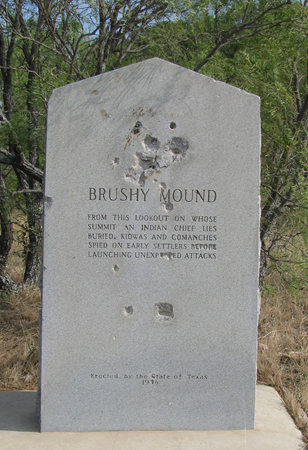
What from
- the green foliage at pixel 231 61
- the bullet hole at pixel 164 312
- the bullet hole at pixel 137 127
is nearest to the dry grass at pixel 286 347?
the green foliage at pixel 231 61

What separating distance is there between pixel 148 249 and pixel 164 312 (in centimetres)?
35

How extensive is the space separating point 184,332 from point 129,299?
346 mm

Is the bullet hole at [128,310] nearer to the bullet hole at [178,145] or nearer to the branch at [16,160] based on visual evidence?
the bullet hole at [178,145]

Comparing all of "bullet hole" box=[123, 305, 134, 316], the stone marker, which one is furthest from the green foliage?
"bullet hole" box=[123, 305, 134, 316]

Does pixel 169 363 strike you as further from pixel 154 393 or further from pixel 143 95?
pixel 143 95

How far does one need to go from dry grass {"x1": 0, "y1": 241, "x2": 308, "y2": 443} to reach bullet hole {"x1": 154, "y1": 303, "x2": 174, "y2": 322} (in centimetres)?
102

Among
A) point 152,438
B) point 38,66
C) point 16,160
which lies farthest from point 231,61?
point 152,438

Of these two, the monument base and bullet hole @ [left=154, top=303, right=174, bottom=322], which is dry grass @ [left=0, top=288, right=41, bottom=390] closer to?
the monument base

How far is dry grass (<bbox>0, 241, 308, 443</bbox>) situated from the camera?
3705mm

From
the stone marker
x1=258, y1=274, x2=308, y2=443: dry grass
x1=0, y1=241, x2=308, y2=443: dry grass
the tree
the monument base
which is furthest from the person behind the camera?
the tree

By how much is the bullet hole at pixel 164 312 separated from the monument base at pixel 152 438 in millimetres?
615

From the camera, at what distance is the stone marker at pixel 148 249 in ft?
9.22

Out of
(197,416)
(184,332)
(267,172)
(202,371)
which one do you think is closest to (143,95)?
(184,332)

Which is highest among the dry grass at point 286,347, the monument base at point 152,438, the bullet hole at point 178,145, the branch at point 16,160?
the branch at point 16,160
